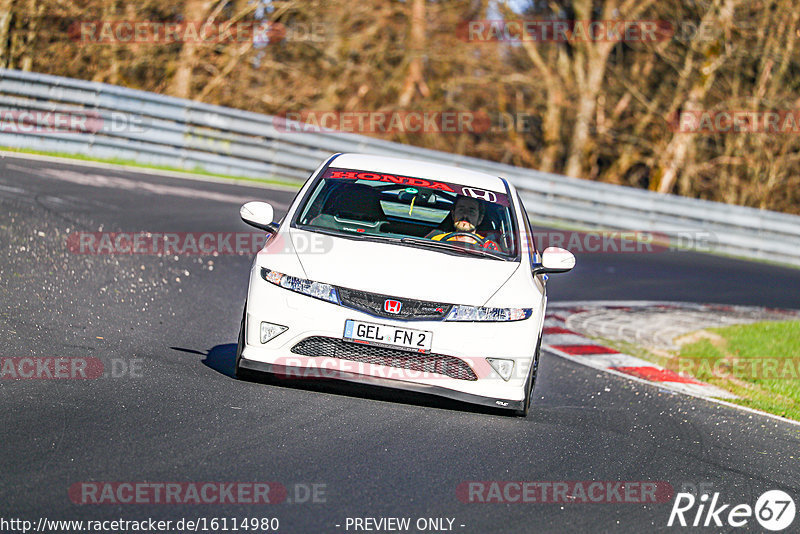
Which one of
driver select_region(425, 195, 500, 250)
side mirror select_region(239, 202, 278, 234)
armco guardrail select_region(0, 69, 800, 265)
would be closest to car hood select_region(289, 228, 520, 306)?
side mirror select_region(239, 202, 278, 234)

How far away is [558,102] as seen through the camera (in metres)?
31.3

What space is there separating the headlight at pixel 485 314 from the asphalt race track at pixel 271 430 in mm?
657

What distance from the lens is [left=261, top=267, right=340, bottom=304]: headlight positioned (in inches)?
246

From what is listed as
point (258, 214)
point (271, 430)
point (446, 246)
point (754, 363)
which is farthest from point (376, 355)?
point (754, 363)

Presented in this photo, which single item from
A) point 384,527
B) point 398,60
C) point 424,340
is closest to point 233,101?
point 398,60

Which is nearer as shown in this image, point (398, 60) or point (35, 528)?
point (35, 528)

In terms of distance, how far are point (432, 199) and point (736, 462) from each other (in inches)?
109

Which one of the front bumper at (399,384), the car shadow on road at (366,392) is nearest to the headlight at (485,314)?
the front bumper at (399,384)

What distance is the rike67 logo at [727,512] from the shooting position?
521cm

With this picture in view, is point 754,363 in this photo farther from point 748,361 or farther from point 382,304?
point 382,304

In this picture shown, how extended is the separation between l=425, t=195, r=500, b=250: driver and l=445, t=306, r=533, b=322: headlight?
2.63ft

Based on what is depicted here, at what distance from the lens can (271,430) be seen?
226 inches

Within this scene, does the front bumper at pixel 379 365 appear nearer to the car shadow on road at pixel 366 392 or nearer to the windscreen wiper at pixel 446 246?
the car shadow on road at pixel 366 392

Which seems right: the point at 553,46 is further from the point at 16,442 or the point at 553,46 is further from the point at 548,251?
the point at 16,442
